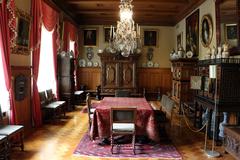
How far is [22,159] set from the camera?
14.0ft

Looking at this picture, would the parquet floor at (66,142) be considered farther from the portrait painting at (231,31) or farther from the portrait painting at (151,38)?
the portrait painting at (151,38)

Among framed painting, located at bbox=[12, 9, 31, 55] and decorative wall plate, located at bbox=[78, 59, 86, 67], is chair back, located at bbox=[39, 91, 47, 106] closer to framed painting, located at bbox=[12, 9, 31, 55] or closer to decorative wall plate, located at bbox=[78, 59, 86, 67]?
framed painting, located at bbox=[12, 9, 31, 55]

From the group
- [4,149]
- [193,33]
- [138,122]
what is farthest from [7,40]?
[193,33]

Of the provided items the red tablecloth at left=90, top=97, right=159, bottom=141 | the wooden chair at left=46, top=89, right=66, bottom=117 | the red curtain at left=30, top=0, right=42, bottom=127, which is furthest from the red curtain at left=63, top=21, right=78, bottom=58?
the red tablecloth at left=90, top=97, right=159, bottom=141

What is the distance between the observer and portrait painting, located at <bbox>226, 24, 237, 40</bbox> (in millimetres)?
5496

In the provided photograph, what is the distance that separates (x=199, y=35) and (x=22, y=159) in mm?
6467

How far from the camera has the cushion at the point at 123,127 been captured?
4730mm

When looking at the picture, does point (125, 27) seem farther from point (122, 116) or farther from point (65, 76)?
point (65, 76)

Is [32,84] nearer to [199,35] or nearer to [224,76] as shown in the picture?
[224,76]

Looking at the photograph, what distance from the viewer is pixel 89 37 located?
1251cm

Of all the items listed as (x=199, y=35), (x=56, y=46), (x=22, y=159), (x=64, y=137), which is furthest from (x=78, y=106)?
(x=22, y=159)

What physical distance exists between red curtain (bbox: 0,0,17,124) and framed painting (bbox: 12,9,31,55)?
42 centimetres

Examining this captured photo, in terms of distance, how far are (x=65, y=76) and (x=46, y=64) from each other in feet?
3.67

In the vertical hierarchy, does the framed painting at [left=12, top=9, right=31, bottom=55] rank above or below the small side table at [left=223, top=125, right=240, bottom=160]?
above
